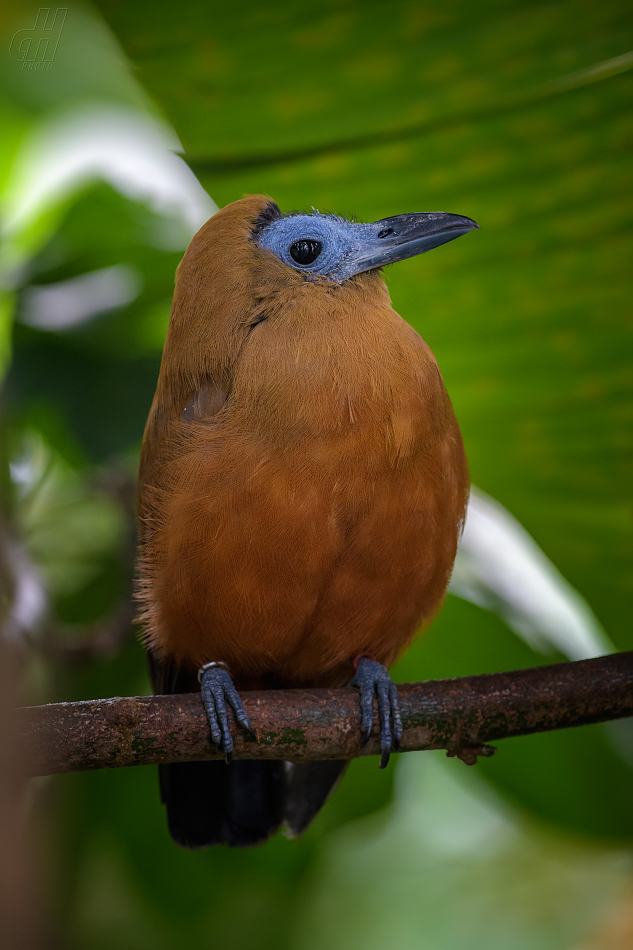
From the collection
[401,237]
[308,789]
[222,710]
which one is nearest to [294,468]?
[222,710]

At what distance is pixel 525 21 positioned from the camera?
180 centimetres

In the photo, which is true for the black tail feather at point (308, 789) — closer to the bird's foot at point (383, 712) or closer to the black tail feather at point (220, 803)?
the black tail feather at point (220, 803)

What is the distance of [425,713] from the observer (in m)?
1.65

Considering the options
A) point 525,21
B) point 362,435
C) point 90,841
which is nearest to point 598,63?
point 525,21

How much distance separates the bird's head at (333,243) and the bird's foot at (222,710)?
2.84 ft

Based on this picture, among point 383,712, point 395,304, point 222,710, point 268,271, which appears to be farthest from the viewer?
point 395,304

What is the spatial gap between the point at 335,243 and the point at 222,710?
1.00m

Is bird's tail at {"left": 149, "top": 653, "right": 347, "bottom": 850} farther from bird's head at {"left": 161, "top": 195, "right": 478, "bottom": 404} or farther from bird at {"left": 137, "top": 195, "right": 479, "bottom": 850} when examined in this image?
bird's head at {"left": 161, "top": 195, "right": 478, "bottom": 404}

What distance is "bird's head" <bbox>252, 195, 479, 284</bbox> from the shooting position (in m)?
1.82

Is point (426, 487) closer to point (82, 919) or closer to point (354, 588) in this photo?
point (354, 588)

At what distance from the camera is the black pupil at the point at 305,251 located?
184cm

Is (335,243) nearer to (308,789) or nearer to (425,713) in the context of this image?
(425,713)

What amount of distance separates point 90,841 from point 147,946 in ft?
1.26

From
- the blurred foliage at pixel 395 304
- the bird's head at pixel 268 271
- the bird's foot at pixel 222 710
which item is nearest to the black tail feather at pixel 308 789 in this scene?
the blurred foliage at pixel 395 304
